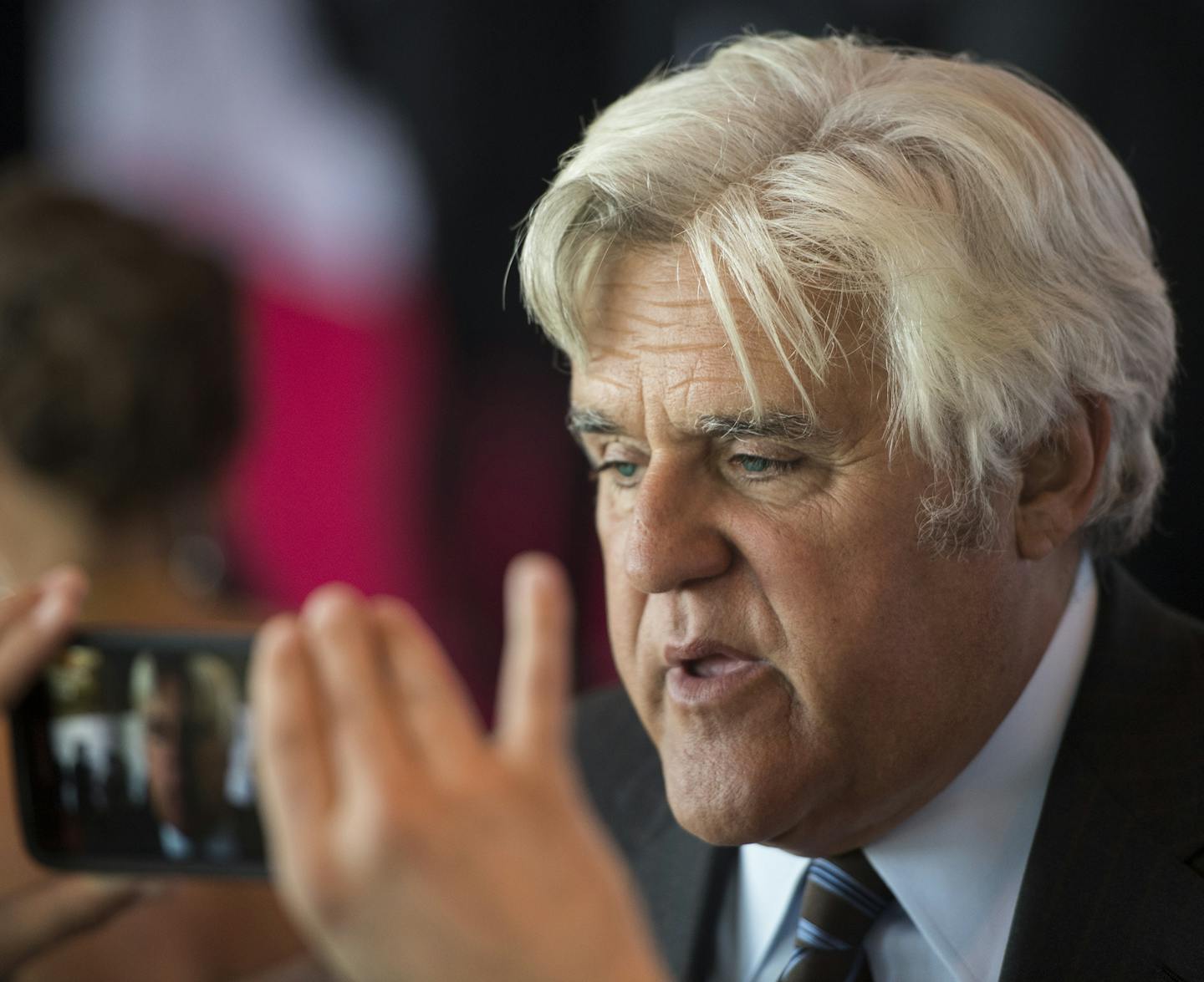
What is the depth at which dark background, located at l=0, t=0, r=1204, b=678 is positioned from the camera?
2.09 meters

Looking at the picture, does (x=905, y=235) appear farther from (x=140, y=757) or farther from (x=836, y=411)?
(x=140, y=757)

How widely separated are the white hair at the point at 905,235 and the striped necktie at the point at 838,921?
Answer: 35 centimetres

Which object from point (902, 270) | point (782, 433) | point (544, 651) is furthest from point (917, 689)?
point (544, 651)

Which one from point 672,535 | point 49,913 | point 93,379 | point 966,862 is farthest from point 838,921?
point 93,379

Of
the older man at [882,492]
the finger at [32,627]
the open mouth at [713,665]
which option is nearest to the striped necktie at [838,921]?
the older man at [882,492]

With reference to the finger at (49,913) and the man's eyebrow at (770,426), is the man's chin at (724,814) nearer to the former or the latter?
the man's eyebrow at (770,426)

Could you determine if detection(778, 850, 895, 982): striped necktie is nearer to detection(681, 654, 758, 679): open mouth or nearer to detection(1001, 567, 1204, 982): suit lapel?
detection(1001, 567, 1204, 982): suit lapel

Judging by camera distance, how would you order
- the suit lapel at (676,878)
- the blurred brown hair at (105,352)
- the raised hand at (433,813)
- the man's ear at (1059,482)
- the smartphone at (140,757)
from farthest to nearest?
the blurred brown hair at (105,352)
the suit lapel at (676,878)
the man's ear at (1059,482)
the smartphone at (140,757)
the raised hand at (433,813)

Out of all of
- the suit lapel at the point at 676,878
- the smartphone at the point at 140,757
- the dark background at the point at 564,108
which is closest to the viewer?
the smartphone at the point at 140,757

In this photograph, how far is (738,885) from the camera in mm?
1402

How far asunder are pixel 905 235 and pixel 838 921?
650mm

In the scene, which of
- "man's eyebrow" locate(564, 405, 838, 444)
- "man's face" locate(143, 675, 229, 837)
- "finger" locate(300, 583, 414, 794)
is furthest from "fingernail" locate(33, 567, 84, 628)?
"man's eyebrow" locate(564, 405, 838, 444)

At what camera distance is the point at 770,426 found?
1154 mm

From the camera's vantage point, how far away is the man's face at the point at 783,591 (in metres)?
1.16
